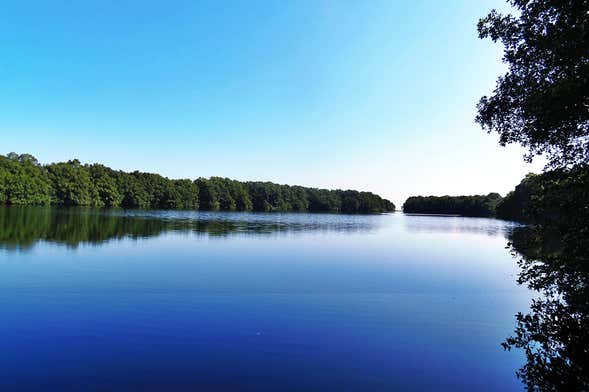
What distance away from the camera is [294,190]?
626 ft

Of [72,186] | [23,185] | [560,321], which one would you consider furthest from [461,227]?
[23,185]

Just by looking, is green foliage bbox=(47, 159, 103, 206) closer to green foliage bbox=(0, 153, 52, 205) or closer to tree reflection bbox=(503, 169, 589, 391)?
green foliage bbox=(0, 153, 52, 205)

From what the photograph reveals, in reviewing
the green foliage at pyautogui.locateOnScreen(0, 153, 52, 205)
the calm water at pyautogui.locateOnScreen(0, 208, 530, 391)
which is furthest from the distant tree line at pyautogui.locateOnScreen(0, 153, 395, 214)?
the calm water at pyautogui.locateOnScreen(0, 208, 530, 391)

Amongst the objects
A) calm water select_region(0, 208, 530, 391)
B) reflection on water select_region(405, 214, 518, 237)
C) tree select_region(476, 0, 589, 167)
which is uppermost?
tree select_region(476, 0, 589, 167)

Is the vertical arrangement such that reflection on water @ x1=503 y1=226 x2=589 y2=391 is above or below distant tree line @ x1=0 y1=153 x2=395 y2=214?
below

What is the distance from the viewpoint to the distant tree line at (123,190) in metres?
101

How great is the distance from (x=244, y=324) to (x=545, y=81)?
10.9 m

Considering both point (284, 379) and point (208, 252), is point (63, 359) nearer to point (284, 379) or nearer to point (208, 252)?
point (284, 379)

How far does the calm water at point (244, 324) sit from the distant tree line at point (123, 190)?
91617 mm

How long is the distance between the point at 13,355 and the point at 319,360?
24.9 feet

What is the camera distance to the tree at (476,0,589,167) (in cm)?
834

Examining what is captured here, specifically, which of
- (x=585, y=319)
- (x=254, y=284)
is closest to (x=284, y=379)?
(x=585, y=319)

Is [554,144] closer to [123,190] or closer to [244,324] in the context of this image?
[244,324]

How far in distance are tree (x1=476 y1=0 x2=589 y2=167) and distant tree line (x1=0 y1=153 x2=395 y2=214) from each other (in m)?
114
